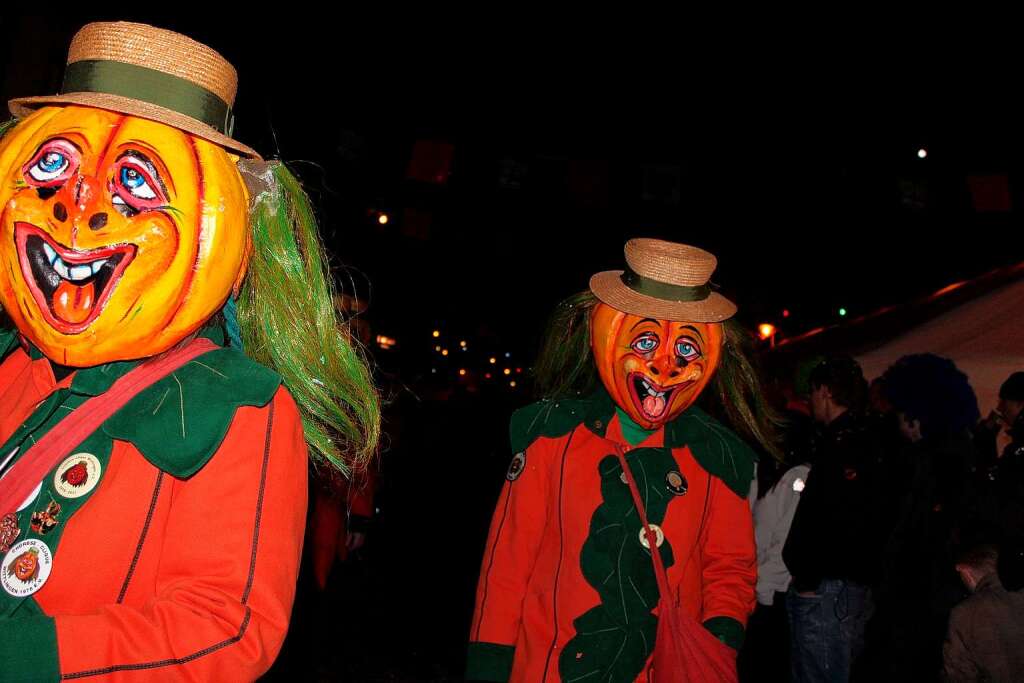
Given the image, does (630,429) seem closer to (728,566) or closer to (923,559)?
(728,566)

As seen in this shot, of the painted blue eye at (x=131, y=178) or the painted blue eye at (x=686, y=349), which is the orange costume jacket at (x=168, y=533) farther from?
the painted blue eye at (x=686, y=349)

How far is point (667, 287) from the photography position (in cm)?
327

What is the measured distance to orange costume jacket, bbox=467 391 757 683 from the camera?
2.96 meters

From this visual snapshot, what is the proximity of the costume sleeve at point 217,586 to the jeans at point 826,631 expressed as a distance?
3.72 meters

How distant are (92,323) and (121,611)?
0.51 m

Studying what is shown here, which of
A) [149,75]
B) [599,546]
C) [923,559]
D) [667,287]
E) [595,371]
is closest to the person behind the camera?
[149,75]

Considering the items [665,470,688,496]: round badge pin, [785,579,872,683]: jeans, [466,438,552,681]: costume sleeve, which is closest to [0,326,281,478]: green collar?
[466,438,552,681]: costume sleeve

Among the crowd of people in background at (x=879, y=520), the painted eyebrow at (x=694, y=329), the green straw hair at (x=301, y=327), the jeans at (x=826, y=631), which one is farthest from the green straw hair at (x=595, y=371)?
the green straw hair at (x=301, y=327)

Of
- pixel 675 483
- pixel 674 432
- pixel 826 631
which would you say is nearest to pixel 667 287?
pixel 674 432

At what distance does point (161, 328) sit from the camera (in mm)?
1687

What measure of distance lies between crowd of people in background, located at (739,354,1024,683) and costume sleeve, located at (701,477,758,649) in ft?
4.30

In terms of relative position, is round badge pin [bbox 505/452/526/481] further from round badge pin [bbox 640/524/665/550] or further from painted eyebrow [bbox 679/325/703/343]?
painted eyebrow [bbox 679/325/703/343]

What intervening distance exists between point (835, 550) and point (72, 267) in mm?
3988

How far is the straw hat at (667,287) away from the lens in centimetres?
318
